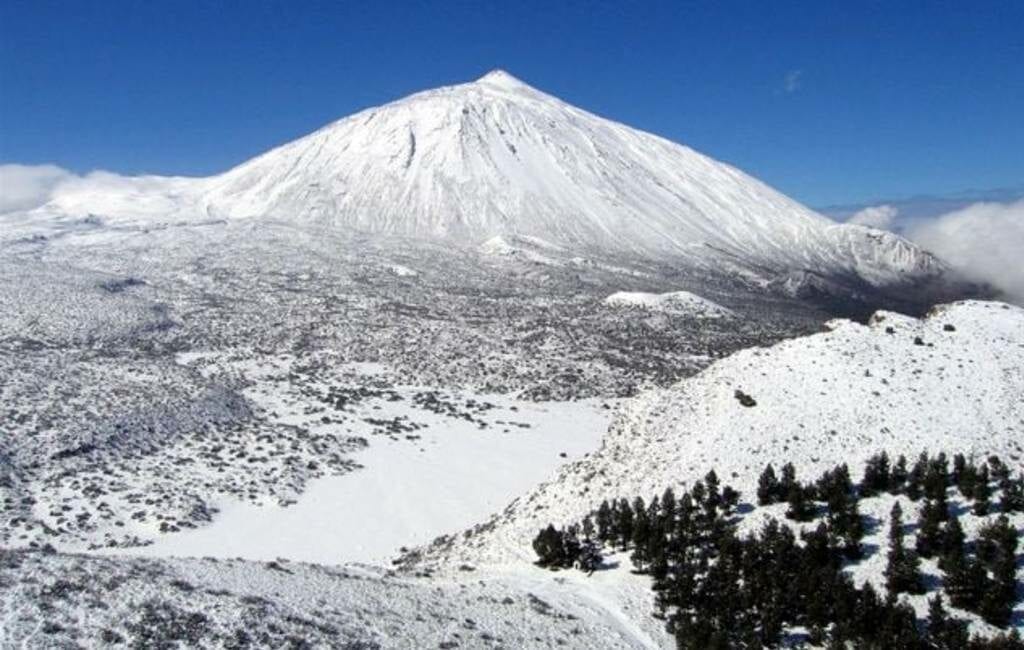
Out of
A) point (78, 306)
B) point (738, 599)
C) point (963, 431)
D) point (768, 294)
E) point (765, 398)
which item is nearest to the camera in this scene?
point (738, 599)

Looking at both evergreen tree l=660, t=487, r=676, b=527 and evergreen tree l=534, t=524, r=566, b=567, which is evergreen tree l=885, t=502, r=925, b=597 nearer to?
evergreen tree l=660, t=487, r=676, b=527

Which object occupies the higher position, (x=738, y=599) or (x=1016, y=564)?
(x=1016, y=564)

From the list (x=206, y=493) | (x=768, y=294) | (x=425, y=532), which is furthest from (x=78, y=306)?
(x=768, y=294)

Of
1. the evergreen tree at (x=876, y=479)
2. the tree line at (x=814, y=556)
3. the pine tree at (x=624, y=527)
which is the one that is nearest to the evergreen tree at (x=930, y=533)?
the tree line at (x=814, y=556)

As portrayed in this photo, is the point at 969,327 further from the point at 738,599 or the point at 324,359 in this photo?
the point at 324,359

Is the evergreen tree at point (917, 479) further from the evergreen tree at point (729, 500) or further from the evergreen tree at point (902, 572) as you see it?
the evergreen tree at point (729, 500)

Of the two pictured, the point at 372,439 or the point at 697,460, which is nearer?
the point at 697,460

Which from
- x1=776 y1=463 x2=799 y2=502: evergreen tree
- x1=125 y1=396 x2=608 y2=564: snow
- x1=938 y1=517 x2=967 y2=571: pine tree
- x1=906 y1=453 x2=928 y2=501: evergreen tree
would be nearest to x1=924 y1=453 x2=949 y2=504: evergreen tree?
x1=906 y1=453 x2=928 y2=501: evergreen tree
